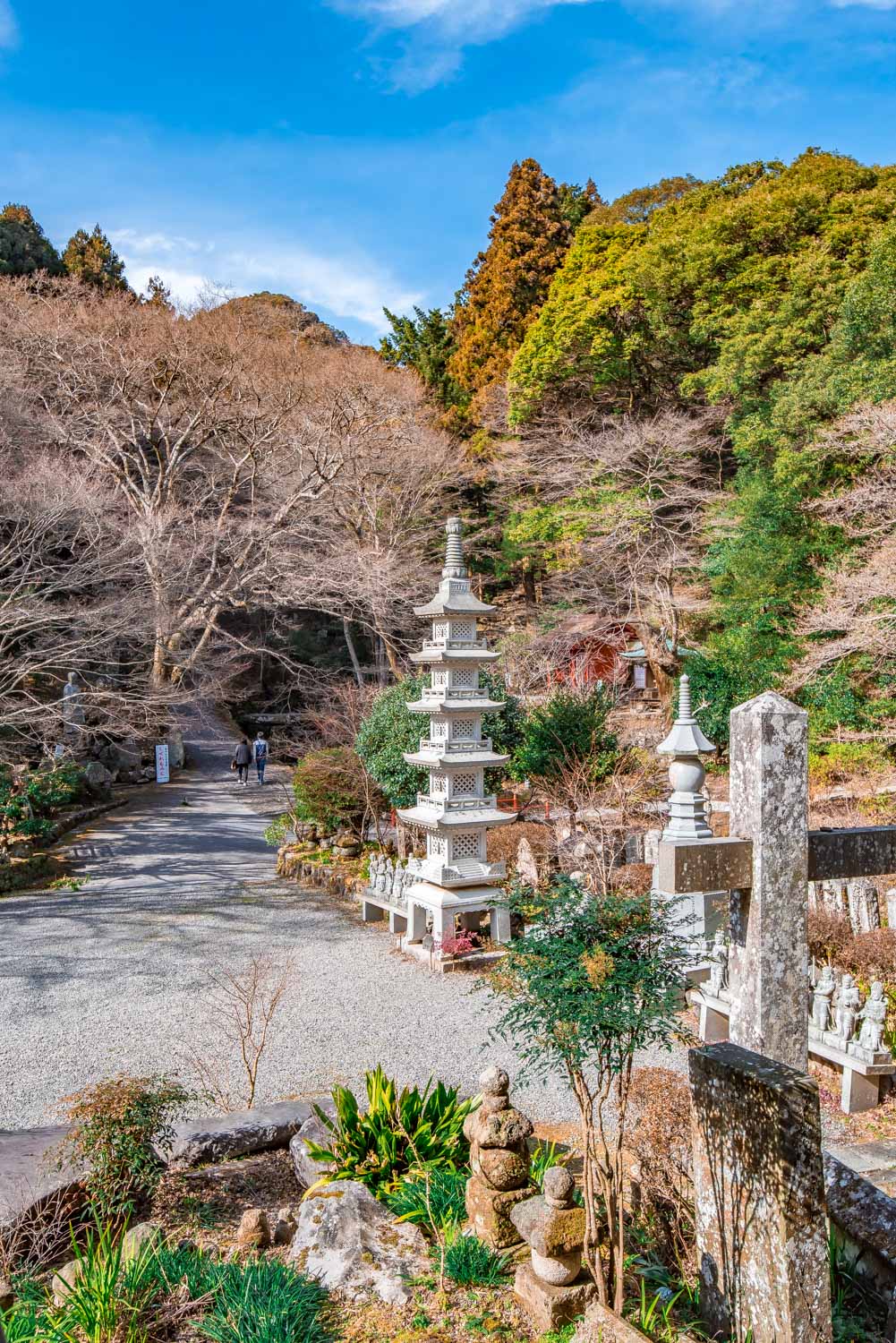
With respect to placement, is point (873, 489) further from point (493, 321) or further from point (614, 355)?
point (493, 321)

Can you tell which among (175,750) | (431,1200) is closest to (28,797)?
(175,750)

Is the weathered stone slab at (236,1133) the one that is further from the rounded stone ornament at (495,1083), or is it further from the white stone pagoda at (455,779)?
the white stone pagoda at (455,779)

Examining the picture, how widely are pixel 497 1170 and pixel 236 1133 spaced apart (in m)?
1.96

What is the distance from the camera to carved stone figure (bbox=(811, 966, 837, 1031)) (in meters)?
5.38

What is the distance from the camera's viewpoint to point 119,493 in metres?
17.7

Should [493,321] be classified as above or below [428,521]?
above

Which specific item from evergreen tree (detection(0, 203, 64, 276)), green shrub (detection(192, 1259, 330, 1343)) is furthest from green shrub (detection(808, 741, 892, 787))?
evergreen tree (detection(0, 203, 64, 276))

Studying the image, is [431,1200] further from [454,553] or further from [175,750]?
[175,750]

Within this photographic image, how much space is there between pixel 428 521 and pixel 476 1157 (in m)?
17.4

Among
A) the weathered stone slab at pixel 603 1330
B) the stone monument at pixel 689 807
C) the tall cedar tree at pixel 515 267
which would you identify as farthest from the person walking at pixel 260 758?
the weathered stone slab at pixel 603 1330

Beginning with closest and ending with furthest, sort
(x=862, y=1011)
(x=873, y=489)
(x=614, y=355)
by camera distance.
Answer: (x=862, y=1011)
(x=873, y=489)
(x=614, y=355)

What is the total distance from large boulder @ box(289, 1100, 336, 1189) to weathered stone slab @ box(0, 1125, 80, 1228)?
107 cm

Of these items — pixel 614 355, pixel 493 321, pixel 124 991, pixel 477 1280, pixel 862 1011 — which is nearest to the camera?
pixel 477 1280

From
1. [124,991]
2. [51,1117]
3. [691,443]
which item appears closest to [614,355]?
[691,443]
